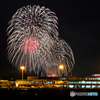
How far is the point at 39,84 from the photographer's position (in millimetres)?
80188

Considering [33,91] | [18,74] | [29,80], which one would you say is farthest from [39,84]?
[18,74]

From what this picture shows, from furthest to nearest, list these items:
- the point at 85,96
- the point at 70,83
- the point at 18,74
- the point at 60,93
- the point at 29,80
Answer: the point at 18,74 → the point at 29,80 → the point at 70,83 → the point at 60,93 → the point at 85,96

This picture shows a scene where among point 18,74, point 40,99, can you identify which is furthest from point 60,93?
point 18,74

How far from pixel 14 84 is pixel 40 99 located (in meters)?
29.4

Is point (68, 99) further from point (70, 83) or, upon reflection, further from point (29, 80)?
point (29, 80)

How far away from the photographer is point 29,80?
84375mm

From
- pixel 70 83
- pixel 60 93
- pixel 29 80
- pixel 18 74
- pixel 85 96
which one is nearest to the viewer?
pixel 85 96

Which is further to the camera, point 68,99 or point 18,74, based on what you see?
point 18,74

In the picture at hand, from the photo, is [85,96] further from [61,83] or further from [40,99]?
[61,83]

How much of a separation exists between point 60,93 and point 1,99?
1564 centimetres

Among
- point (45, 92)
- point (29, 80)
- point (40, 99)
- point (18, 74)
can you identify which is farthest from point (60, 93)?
point (18, 74)

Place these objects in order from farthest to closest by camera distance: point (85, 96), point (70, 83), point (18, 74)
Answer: point (18, 74) < point (70, 83) < point (85, 96)

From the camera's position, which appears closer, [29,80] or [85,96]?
[85,96]

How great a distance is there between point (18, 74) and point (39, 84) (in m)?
91.4
